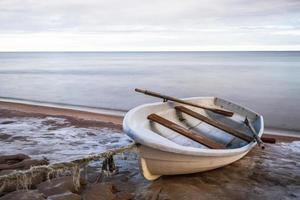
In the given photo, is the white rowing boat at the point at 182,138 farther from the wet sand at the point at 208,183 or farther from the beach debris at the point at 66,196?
the beach debris at the point at 66,196

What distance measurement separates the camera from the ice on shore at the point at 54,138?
701cm

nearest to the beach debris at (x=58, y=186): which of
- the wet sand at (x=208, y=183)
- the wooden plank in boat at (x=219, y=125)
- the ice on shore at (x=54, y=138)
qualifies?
the wet sand at (x=208, y=183)

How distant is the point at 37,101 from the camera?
17.8m

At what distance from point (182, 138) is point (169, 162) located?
1232 mm

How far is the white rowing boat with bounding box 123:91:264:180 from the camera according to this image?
14.6 feet

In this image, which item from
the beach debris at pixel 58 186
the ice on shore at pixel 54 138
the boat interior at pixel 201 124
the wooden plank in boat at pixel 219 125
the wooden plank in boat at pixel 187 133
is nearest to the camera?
the beach debris at pixel 58 186

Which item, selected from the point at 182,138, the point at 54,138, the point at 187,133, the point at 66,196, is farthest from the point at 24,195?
the point at 54,138

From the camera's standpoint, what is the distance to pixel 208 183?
17.1 ft

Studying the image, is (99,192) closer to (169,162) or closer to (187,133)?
(169,162)

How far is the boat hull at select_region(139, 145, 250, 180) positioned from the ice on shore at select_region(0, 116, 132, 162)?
96.2 inches

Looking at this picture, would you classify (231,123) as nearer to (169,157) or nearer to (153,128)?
(153,128)

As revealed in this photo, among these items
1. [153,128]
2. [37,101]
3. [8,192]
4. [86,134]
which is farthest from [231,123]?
[37,101]

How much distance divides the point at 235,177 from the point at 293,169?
51.5 inches

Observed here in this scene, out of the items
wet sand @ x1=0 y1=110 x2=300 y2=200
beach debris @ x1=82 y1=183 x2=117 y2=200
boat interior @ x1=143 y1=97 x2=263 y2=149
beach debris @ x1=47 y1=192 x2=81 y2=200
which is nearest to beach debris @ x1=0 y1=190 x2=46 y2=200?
wet sand @ x1=0 y1=110 x2=300 y2=200
